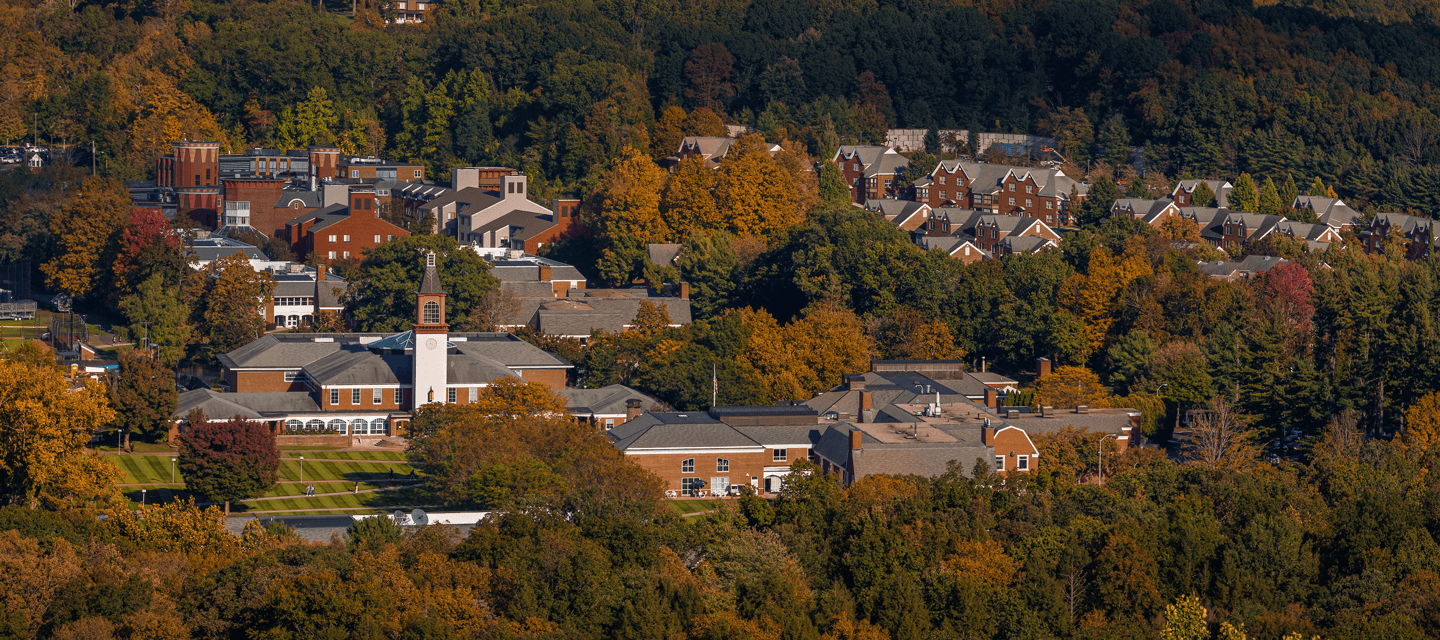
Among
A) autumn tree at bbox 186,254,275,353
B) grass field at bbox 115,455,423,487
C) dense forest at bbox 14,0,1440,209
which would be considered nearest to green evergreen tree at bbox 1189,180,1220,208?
dense forest at bbox 14,0,1440,209

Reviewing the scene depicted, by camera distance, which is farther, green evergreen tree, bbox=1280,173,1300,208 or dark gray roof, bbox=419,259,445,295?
green evergreen tree, bbox=1280,173,1300,208

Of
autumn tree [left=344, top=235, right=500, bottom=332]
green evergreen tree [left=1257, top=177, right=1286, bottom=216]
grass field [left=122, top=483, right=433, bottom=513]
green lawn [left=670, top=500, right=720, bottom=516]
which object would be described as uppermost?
green evergreen tree [left=1257, top=177, right=1286, bottom=216]

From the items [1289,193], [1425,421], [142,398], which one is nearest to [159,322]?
[142,398]

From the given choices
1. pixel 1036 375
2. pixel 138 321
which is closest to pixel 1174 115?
pixel 1036 375

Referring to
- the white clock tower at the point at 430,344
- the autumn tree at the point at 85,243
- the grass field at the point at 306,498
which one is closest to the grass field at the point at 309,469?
the grass field at the point at 306,498

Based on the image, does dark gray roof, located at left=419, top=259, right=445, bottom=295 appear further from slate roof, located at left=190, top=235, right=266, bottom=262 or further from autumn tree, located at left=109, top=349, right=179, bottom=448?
slate roof, located at left=190, top=235, right=266, bottom=262

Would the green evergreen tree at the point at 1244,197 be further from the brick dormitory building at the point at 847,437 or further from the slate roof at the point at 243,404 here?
the slate roof at the point at 243,404
